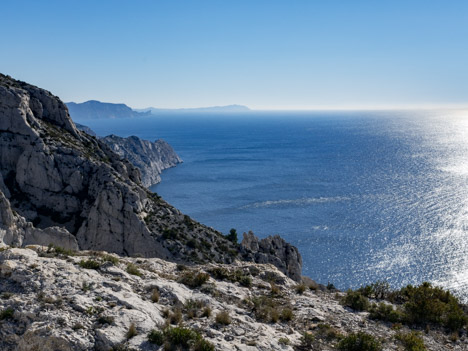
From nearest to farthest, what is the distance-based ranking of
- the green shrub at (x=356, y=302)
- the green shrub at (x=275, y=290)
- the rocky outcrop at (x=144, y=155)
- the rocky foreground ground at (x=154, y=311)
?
1. the rocky foreground ground at (x=154, y=311)
2. the green shrub at (x=356, y=302)
3. the green shrub at (x=275, y=290)
4. the rocky outcrop at (x=144, y=155)

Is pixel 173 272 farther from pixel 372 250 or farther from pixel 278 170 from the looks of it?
pixel 278 170

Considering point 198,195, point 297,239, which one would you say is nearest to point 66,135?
point 297,239

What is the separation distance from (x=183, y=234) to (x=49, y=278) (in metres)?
31.3

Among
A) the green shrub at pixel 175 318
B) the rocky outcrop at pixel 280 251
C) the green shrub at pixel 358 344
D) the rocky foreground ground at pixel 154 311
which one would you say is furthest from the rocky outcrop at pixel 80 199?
the green shrub at pixel 358 344

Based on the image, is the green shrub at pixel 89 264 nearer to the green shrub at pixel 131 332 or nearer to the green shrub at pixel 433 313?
the green shrub at pixel 131 332

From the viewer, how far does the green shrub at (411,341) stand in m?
13.3

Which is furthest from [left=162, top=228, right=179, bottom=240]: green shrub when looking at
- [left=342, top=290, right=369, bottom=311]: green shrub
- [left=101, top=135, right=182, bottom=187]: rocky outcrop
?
[left=101, top=135, right=182, bottom=187]: rocky outcrop

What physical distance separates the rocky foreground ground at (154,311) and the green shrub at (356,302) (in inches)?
17.0

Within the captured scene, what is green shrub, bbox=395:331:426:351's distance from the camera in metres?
13.3

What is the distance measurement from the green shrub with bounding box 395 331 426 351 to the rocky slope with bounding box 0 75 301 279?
28.1 meters

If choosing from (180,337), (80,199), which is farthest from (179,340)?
(80,199)

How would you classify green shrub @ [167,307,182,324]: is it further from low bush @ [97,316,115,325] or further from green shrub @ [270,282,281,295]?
green shrub @ [270,282,281,295]

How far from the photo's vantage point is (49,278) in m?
13.5

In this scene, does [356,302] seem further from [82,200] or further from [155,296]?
[82,200]
